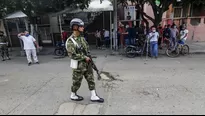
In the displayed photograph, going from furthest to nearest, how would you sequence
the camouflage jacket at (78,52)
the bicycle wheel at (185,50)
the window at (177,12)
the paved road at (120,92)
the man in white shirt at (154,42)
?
the window at (177,12) → the bicycle wheel at (185,50) → the man in white shirt at (154,42) → the paved road at (120,92) → the camouflage jacket at (78,52)

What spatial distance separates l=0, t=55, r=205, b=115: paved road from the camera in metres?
3.76

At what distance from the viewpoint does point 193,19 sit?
1349 cm

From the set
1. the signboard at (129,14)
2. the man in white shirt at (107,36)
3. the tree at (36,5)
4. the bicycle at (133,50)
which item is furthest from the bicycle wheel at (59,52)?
the signboard at (129,14)

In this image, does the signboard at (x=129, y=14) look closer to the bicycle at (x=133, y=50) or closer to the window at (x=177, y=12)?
the window at (x=177, y=12)

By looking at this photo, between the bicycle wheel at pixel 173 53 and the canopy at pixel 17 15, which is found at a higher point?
the canopy at pixel 17 15

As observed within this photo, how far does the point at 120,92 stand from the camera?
15.2 feet

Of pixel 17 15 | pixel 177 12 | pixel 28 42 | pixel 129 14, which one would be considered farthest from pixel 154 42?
pixel 17 15

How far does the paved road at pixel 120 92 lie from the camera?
3.76 metres

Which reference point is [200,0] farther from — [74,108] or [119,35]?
[74,108]

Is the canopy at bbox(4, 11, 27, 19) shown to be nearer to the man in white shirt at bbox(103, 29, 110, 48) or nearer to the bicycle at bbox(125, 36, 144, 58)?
the man in white shirt at bbox(103, 29, 110, 48)

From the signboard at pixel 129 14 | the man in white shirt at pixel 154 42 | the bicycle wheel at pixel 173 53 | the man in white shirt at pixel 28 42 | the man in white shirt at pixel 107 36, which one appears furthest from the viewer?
the signboard at pixel 129 14

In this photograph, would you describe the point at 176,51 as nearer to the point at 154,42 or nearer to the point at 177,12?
the point at 154,42

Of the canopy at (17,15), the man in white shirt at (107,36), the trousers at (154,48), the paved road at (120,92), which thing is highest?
the canopy at (17,15)

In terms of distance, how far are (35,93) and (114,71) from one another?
2996 mm
